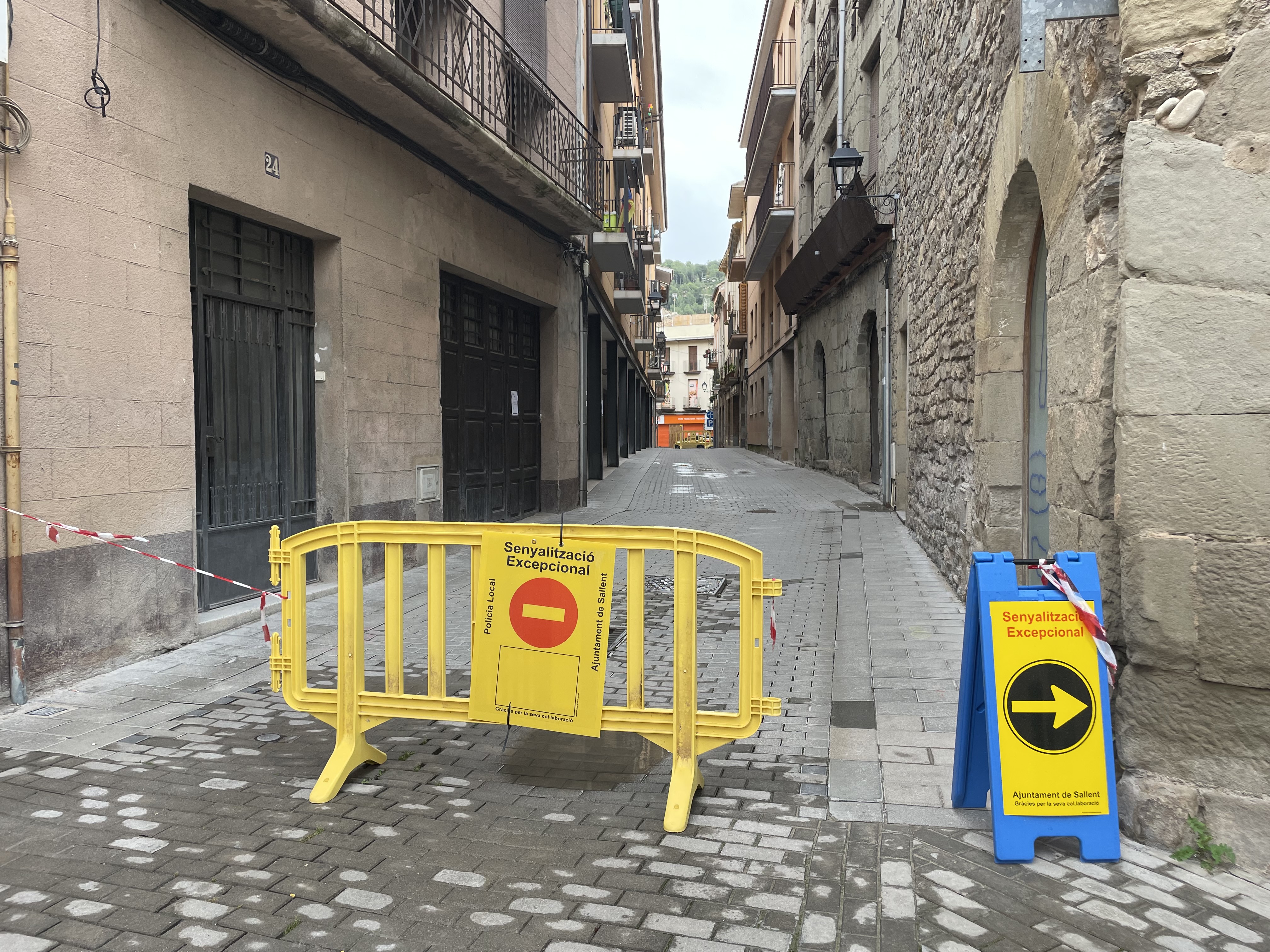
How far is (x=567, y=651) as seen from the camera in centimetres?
363

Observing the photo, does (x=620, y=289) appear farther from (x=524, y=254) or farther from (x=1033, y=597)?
(x=1033, y=597)

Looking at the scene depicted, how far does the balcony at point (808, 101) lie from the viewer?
21766 mm

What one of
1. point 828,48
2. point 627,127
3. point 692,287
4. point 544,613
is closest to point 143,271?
point 544,613

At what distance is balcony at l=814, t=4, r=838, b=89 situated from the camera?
62.4 ft

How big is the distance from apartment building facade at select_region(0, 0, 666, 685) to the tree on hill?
11813 cm

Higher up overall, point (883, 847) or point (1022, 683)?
point (1022, 683)

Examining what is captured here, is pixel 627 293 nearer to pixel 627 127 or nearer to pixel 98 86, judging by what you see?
pixel 627 127

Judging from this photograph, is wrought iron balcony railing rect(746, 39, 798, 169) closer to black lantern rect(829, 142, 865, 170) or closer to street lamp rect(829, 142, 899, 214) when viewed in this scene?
street lamp rect(829, 142, 899, 214)

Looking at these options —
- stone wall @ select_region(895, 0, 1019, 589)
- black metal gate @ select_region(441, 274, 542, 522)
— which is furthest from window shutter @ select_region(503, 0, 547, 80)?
stone wall @ select_region(895, 0, 1019, 589)

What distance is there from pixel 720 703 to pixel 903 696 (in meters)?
0.92

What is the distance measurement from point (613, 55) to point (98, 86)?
1311cm

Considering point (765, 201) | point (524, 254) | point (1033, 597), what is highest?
point (765, 201)

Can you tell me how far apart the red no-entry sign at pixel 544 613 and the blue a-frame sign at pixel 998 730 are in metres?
1.47

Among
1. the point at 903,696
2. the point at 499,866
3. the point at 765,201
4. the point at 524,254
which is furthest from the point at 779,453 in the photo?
the point at 499,866
